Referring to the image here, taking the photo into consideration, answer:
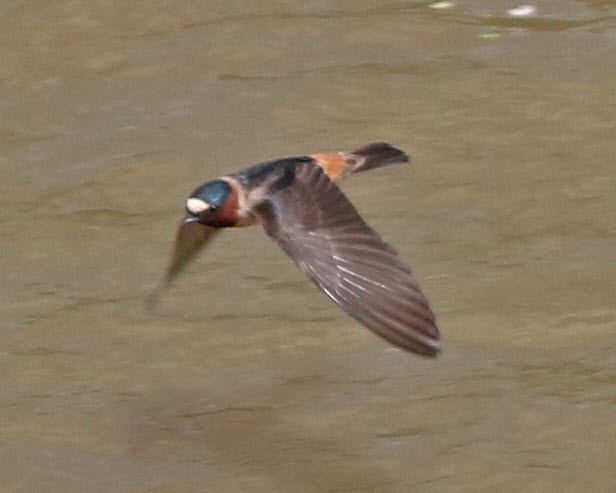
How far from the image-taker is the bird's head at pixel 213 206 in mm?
5422

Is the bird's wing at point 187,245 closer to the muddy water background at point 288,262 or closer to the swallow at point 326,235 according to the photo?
the swallow at point 326,235

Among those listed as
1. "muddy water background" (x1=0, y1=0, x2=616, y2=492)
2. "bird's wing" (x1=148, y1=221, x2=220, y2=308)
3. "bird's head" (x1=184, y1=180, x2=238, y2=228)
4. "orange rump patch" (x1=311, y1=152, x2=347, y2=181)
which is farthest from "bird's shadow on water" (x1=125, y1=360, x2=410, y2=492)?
"orange rump patch" (x1=311, y1=152, x2=347, y2=181)

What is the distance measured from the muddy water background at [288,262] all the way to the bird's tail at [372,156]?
410 millimetres

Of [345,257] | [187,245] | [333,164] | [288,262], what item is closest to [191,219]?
[187,245]

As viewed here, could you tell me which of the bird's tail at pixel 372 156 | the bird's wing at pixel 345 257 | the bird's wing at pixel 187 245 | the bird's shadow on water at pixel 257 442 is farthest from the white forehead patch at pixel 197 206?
the bird's tail at pixel 372 156

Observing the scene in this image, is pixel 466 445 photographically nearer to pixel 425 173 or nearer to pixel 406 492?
pixel 406 492

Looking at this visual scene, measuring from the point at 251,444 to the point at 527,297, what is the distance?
3.77 ft

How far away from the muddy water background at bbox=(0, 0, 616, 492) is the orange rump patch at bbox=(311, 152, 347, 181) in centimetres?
44

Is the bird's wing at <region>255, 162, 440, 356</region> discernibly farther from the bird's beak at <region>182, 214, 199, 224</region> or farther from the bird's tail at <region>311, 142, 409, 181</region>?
the bird's tail at <region>311, 142, 409, 181</region>

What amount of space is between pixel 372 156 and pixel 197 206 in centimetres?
86

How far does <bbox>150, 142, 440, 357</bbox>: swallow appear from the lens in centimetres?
465

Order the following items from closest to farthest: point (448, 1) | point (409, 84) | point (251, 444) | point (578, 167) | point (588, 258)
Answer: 1. point (251, 444)
2. point (588, 258)
3. point (578, 167)
4. point (409, 84)
5. point (448, 1)

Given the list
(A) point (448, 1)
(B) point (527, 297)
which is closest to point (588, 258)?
(B) point (527, 297)

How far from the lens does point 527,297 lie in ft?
20.0
